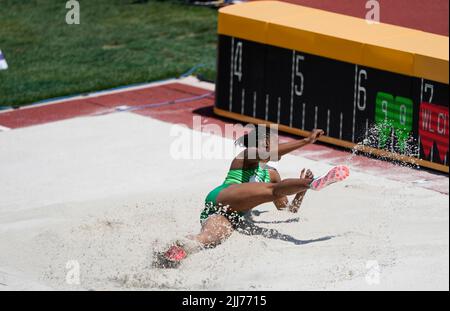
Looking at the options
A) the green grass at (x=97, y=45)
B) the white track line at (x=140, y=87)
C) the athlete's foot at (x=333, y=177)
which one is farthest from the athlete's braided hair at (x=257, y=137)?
the green grass at (x=97, y=45)

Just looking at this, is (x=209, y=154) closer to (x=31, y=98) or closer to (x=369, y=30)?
(x=369, y=30)

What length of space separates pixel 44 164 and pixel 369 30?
408 cm

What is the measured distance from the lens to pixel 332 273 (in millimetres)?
8555

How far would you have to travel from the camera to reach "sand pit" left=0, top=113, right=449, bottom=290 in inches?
336

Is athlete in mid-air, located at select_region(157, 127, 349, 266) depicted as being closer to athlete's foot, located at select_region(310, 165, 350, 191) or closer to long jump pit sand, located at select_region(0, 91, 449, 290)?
long jump pit sand, located at select_region(0, 91, 449, 290)

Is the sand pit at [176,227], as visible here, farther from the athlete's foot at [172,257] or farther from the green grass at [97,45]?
the green grass at [97,45]

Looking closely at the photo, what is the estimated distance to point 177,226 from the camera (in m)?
9.95

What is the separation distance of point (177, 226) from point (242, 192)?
3.81 feet

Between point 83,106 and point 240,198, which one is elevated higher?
point 240,198

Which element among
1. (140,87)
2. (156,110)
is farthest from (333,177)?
(140,87)

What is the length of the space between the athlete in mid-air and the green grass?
6.30 metres

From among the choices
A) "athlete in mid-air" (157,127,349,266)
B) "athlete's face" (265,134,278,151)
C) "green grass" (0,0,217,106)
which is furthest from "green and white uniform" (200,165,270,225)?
"green grass" (0,0,217,106)

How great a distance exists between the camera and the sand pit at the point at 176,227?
853cm

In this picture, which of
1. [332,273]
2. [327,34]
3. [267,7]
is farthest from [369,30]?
[332,273]
